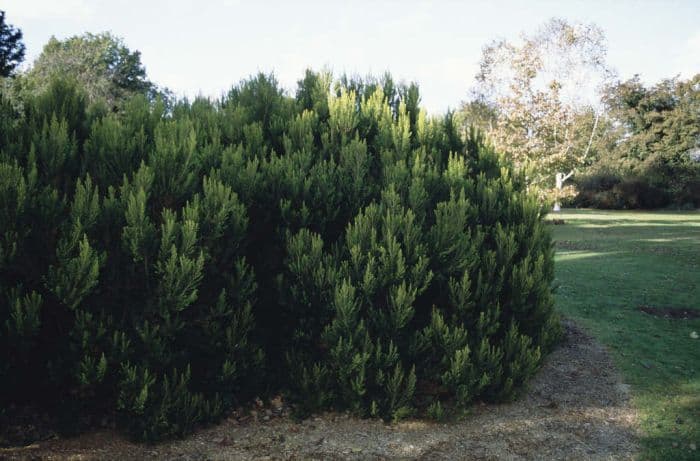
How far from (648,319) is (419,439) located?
22.6 ft

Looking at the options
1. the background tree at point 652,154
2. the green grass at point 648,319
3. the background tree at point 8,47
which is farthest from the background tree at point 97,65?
the background tree at point 652,154

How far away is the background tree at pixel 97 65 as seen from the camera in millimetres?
45750

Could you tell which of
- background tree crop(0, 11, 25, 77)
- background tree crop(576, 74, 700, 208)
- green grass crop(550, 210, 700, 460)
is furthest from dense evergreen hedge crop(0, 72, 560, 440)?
background tree crop(576, 74, 700, 208)

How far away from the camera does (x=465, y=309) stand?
235 inches

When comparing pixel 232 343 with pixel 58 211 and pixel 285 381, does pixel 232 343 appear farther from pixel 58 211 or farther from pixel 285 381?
pixel 58 211

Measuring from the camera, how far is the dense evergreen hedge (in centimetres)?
486

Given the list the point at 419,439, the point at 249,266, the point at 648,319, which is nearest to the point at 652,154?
the point at 648,319

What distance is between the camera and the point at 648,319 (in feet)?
33.9

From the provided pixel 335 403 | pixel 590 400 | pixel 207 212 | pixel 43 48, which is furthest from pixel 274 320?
pixel 43 48

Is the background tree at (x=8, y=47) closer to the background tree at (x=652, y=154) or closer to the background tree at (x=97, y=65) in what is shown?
the background tree at (x=97, y=65)

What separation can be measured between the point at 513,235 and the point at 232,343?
11.1 ft

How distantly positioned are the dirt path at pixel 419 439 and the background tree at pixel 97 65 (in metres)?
40.7

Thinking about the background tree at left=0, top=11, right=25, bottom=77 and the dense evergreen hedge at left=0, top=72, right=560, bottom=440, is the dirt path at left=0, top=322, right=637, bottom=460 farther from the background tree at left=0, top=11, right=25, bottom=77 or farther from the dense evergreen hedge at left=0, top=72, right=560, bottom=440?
the background tree at left=0, top=11, right=25, bottom=77

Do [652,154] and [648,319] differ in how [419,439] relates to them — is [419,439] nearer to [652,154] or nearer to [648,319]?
[648,319]
